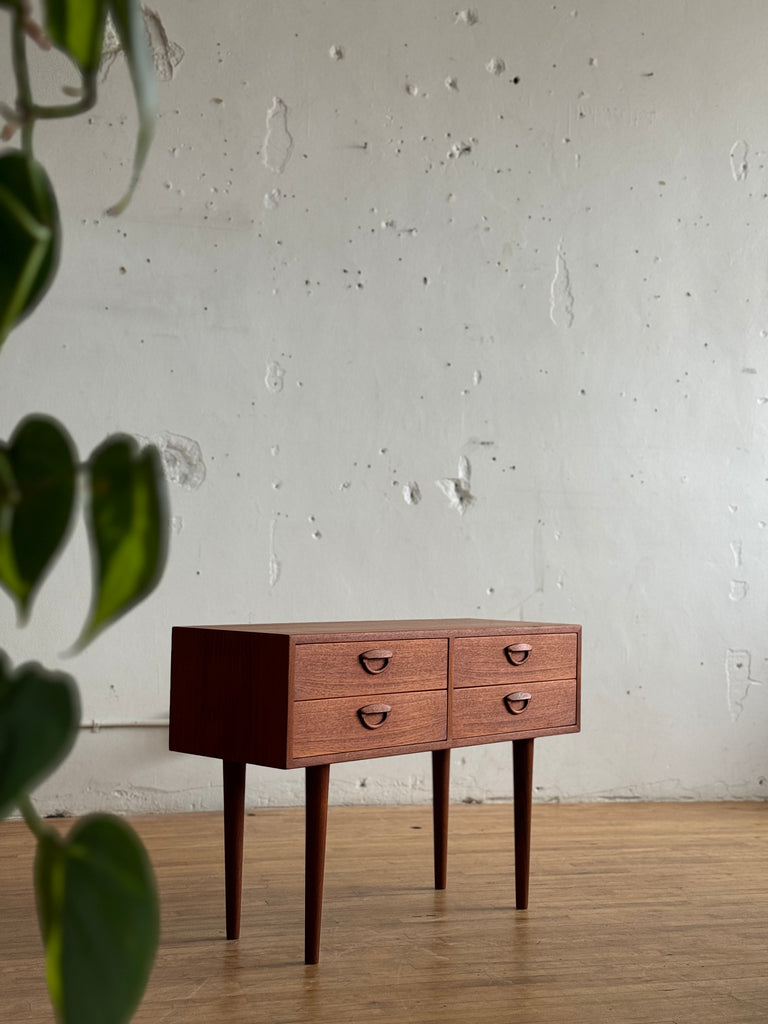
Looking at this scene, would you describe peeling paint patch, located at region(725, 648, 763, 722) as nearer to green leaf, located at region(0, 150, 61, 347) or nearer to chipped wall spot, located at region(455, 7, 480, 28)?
chipped wall spot, located at region(455, 7, 480, 28)

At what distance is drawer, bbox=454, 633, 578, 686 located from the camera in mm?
2453

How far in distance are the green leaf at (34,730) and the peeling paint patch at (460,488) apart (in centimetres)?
371

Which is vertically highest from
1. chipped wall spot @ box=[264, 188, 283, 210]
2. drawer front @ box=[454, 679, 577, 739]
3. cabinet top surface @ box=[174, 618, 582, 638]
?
chipped wall spot @ box=[264, 188, 283, 210]

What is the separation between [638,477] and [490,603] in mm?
743

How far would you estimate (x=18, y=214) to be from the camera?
260mm

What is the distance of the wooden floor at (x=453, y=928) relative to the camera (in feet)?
6.51

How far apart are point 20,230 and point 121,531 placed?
76mm

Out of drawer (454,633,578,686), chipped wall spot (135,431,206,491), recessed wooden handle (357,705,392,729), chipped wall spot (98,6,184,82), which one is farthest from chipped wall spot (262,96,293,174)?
recessed wooden handle (357,705,392,729)

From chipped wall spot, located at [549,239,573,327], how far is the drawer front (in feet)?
5.89

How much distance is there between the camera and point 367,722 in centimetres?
224

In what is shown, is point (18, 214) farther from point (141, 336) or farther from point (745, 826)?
point (745, 826)

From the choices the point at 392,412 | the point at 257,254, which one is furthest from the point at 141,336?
the point at 392,412

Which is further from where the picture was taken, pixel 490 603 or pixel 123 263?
pixel 490 603

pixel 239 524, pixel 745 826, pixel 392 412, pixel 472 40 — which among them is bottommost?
pixel 745 826
